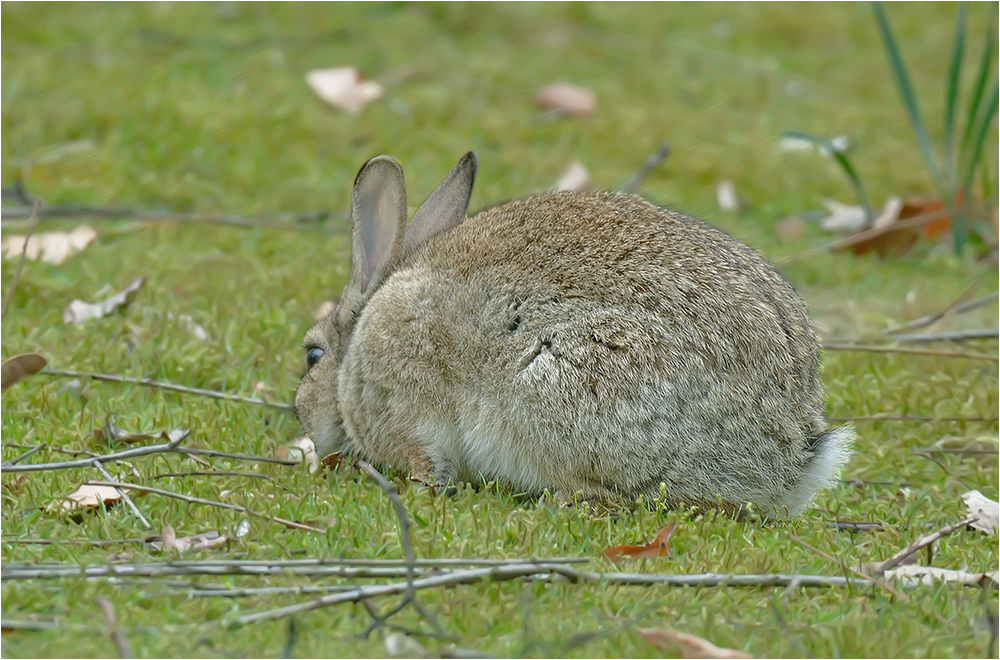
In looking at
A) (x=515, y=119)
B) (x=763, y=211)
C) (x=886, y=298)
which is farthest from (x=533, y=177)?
(x=886, y=298)

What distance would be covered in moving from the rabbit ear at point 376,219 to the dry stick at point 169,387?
0.62m

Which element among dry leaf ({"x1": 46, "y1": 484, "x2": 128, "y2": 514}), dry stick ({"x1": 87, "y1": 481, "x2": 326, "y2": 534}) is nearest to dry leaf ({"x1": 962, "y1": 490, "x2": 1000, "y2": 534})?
dry stick ({"x1": 87, "y1": 481, "x2": 326, "y2": 534})

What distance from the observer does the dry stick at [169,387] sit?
4.62m

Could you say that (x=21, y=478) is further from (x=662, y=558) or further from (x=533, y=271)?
(x=662, y=558)

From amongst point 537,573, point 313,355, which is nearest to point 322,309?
point 313,355

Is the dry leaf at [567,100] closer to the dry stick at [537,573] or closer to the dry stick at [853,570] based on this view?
the dry stick at [853,570]

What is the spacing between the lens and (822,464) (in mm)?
3881

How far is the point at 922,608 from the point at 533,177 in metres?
4.90

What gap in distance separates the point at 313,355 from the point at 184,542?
153 centimetres

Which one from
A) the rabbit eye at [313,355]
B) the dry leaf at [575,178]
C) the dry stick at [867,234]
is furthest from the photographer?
the dry leaf at [575,178]

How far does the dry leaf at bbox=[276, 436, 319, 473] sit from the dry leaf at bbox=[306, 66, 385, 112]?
4.25 meters

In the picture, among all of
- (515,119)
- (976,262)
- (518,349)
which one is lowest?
(976,262)

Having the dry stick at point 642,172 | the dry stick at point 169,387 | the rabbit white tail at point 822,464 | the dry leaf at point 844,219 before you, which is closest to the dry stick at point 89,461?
the dry stick at point 169,387

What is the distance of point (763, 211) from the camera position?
25.3 ft
